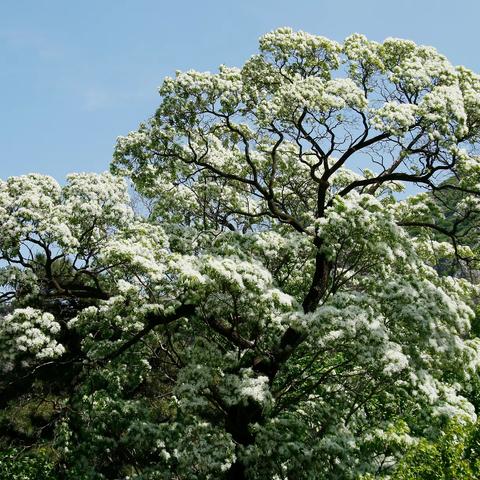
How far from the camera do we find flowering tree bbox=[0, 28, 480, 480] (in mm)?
13938

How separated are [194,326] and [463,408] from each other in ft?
25.4

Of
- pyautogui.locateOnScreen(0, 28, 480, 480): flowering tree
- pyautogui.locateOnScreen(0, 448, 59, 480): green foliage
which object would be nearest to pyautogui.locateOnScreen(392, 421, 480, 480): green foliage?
pyautogui.locateOnScreen(0, 28, 480, 480): flowering tree

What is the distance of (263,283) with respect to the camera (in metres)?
13.7

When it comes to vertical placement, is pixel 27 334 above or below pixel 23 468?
above

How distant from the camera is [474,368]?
547 inches

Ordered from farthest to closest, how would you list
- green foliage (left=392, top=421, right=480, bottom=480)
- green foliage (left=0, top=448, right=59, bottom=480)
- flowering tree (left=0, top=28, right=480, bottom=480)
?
green foliage (left=0, top=448, right=59, bottom=480)
flowering tree (left=0, top=28, right=480, bottom=480)
green foliage (left=392, top=421, right=480, bottom=480)

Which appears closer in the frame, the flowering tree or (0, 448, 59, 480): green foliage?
the flowering tree

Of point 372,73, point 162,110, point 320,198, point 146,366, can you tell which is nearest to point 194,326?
Result: point 146,366

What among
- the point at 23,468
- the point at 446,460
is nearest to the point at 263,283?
the point at 446,460

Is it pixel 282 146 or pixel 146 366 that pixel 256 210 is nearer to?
pixel 282 146

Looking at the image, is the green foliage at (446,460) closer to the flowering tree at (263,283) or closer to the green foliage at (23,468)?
the flowering tree at (263,283)

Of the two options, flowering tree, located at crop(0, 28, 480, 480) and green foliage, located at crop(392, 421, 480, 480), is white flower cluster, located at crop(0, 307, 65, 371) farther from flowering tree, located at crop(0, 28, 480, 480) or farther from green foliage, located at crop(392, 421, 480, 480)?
green foliage, located at crop(392, 421, 480, 480)

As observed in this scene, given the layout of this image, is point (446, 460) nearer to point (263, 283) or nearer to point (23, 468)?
point (263, 283)

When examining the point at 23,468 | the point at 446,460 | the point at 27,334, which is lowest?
the point at 446,460
